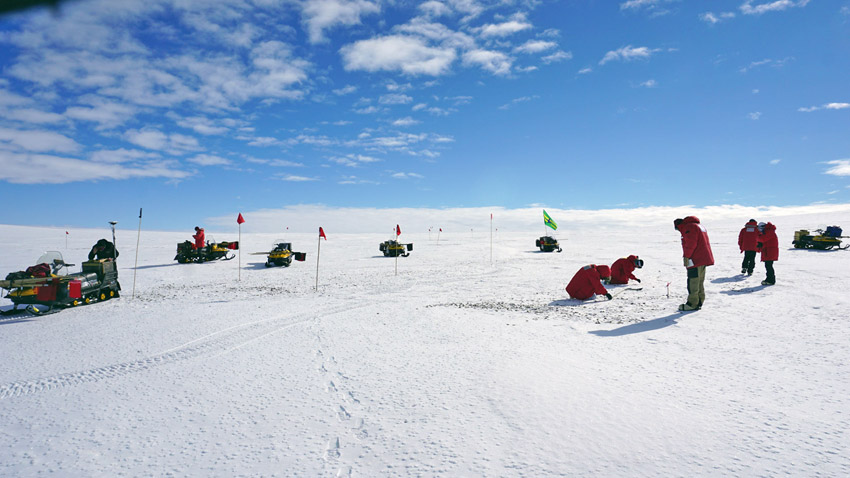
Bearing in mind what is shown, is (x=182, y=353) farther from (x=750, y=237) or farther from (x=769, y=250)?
(x=750, y=237)

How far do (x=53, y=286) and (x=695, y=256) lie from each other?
1506cm

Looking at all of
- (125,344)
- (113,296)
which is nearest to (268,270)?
(113,296)

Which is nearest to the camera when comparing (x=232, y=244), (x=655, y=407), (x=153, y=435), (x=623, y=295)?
(x=153, y=435)

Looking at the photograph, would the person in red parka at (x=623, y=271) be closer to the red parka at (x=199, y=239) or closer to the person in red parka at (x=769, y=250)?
the person in red parka at (x=769, y=250)

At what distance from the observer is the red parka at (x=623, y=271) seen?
12.3 meters

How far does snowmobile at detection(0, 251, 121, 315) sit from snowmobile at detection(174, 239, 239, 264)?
11.7 m

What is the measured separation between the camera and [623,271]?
12.4 metres

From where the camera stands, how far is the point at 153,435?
12.4 feet

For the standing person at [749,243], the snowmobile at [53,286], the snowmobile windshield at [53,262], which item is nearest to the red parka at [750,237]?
the standing person at [749,243]

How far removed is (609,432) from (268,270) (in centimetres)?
1972

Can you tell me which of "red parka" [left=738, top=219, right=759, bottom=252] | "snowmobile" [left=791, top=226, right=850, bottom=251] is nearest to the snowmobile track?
"red parka" [left=738, top=219, right=759, bottom=252]

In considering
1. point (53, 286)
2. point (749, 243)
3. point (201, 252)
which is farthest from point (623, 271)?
point (201, 252)

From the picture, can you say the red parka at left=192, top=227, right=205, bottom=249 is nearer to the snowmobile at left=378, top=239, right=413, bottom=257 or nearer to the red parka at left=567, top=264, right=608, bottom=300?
the snowmobile at left=378, top=239, right=413, bottom=257

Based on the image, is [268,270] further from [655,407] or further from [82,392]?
[655,407]
